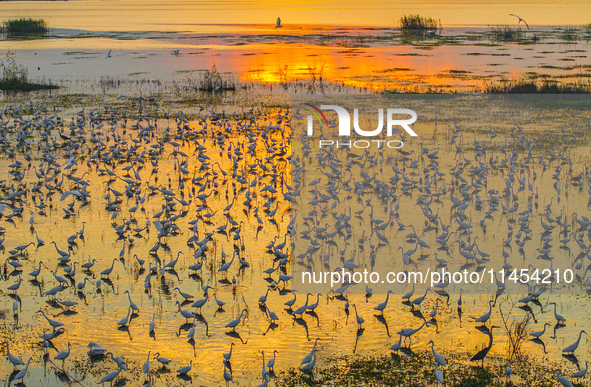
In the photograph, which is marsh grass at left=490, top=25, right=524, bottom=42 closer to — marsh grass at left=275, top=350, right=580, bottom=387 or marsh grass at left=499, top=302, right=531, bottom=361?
marsh grass at left=499, top=302, right=531, bottom=361

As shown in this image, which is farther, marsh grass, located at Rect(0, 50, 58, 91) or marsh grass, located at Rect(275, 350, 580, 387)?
marsh grass, located at Rect(0, 50, 58, 91)

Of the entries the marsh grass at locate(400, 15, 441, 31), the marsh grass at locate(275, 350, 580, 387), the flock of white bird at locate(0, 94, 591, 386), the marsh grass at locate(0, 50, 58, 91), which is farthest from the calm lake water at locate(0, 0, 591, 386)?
the marsh grass at locate(400, 15, 441, 31)

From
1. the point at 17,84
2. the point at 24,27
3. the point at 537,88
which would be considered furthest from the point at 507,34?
the point at 24,27

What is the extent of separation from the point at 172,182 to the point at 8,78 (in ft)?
59.4

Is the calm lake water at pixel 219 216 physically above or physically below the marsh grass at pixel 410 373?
above

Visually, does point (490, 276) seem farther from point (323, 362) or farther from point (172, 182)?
point (172, 182)

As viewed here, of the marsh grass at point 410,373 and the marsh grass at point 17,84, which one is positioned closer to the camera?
the marsh grass at point 410,373

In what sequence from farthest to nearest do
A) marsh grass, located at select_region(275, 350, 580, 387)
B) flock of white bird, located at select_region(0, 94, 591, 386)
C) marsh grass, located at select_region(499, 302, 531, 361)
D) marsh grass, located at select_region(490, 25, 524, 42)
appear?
marsh grass, located at select_region(490, 25, 524, 42), flock of white bird, located at select_region(0, 94, 591, 386), marsh grass, located at select_region(499, 302, 531, 361), marsh grass, located at select_region(275, 350, 580, 387)

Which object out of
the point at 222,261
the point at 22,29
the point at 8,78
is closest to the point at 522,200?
the point at 222,261

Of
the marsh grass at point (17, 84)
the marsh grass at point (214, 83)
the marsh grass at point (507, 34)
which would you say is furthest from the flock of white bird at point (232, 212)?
the marsh grass at point (507, 34)

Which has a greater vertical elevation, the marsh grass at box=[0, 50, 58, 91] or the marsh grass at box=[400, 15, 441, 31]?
the marsh grass at box=[400, 15, 441, 31]

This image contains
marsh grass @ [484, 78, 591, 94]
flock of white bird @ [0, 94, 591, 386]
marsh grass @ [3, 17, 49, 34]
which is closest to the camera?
flock of white bird @ [0, 94, 591, 386]

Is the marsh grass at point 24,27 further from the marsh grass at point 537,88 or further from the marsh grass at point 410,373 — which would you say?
the marsh grass at point 410,373

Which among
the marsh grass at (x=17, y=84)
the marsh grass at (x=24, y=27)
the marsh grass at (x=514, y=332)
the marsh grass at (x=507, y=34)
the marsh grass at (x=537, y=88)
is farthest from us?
the marsh grass at (x=24, y=27)
